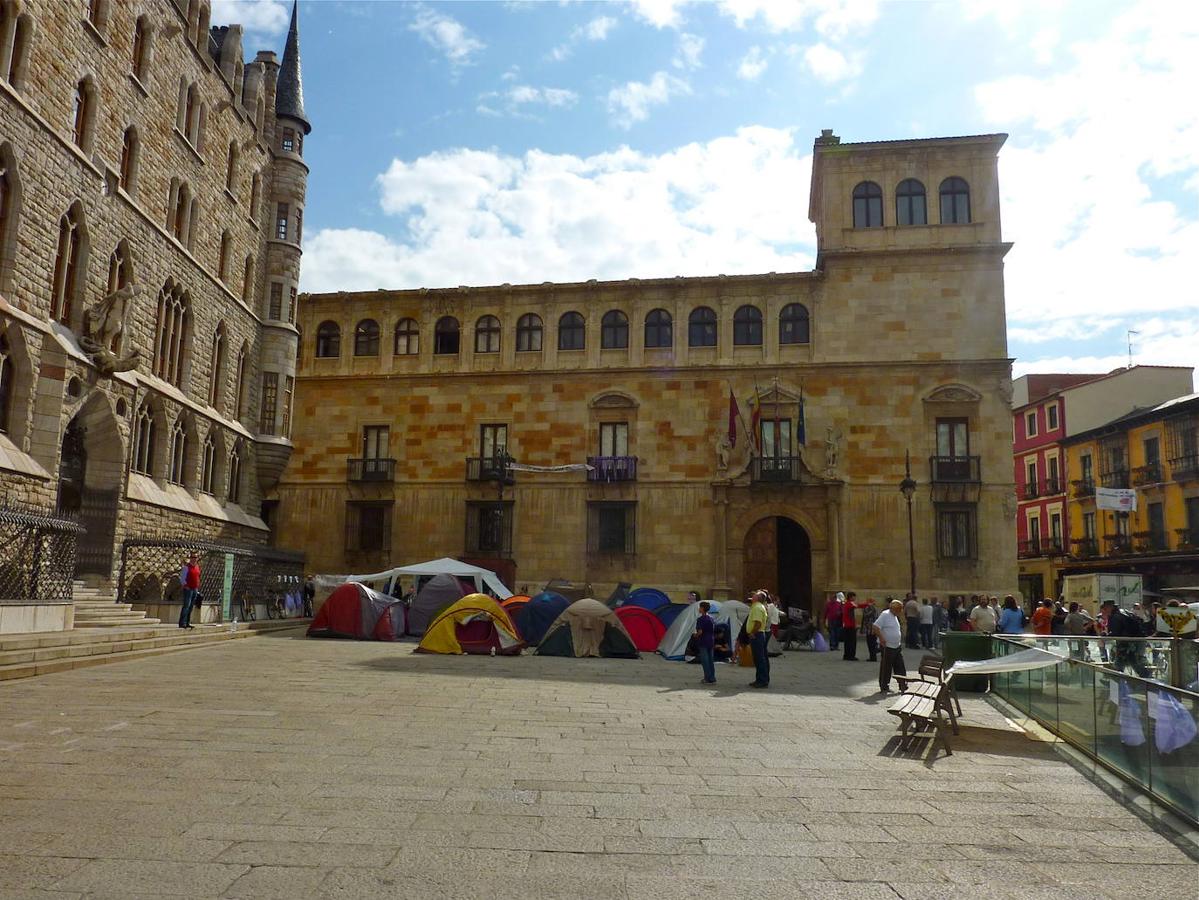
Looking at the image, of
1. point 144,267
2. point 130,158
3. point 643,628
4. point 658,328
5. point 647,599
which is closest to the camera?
point 130,158

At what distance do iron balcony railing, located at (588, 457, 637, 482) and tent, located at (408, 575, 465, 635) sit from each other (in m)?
8.85

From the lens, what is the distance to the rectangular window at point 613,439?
111 feet

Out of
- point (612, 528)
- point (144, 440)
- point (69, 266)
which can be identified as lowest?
point (612, 528)

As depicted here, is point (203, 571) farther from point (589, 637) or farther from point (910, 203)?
point (910, 203)

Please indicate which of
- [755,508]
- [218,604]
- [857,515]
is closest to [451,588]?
[218,604]

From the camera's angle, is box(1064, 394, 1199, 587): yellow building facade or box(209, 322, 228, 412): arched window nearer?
box(209, 322, 228, 412): arched window

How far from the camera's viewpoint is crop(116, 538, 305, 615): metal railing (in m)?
22.3

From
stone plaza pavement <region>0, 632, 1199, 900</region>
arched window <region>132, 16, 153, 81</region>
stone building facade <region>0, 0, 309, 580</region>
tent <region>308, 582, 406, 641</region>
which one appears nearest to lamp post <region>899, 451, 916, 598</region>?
tent <region>308, 582, 406, 641</region>

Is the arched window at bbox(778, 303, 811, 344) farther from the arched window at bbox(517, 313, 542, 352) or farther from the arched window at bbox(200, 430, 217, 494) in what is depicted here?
the arched window at bbox(200, 430, 217, 494)

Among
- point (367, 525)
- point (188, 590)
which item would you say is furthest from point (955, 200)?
point (188, 590)

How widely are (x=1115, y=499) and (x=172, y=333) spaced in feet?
122

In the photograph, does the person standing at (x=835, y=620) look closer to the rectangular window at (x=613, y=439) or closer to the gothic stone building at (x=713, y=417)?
the gothic stone building at (x=713, y=417)

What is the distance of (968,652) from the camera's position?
15.9 metres

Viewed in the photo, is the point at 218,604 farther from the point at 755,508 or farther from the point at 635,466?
the point at 755,508
